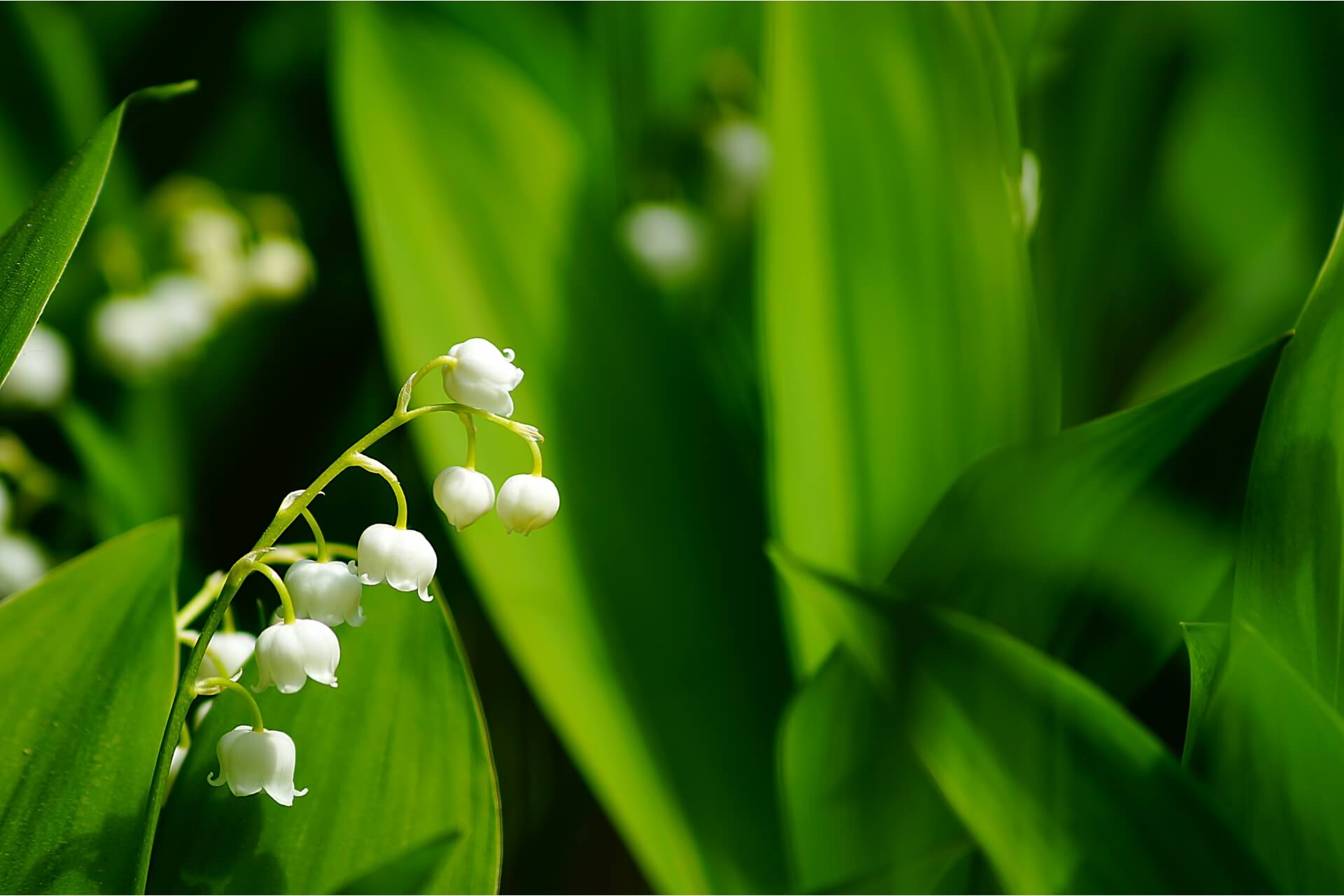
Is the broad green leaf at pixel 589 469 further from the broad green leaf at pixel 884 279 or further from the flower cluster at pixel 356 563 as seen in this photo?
the flower cluster at pixel 356 563

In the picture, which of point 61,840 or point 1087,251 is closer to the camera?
point 61,840

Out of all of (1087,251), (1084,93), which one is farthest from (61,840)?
(1084,93)

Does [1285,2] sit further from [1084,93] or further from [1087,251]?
[1087,251]

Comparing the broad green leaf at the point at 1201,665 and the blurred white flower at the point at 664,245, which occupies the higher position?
the blurred white flower at the point at 664,245

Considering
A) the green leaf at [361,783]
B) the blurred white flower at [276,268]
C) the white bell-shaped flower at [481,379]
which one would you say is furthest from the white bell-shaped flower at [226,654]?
the blurred white flower at [276,268]

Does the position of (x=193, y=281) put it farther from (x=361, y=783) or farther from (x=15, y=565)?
(x=361, y=783)

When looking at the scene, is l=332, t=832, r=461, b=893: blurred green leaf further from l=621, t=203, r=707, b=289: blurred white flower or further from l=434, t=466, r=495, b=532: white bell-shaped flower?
l=621, t=203, r=707, b=289: blurred white flower
